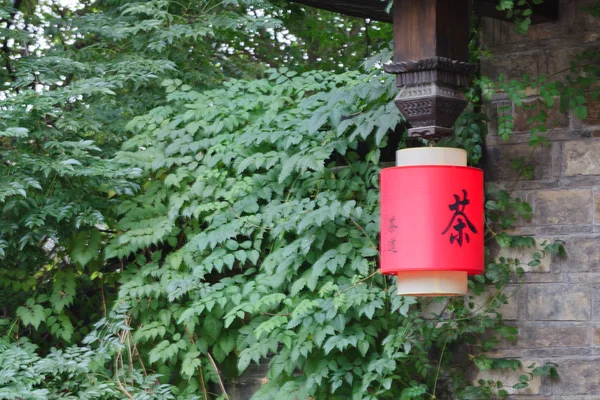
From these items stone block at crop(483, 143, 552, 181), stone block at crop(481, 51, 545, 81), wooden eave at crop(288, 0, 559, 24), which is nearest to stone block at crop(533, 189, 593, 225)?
stone block at crop(483, 143, 552, 181)

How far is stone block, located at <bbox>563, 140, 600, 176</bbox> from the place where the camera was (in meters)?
4.26

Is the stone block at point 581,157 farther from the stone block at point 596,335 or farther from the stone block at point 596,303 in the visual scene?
the stone block at point 596,335

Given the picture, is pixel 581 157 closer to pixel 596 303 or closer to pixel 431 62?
pixel 596 303

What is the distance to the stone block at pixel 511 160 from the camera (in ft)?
14.3

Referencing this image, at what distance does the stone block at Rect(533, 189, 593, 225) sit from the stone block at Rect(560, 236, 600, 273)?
83mm

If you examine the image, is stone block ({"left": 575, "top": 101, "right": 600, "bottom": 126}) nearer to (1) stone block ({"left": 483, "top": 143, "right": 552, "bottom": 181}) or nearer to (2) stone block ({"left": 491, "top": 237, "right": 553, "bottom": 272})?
(1) stone block ({"left": 483, "top": 143, "right": 552, "bottom": 181})

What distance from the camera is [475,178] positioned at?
11.3 ft

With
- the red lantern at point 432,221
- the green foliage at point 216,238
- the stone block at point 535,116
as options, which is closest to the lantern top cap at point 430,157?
the red lantern at point 432,221

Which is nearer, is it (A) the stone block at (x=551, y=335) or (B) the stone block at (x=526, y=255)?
(A) the stone block at (x=551, y=335)

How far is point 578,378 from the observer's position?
4180 millimetres

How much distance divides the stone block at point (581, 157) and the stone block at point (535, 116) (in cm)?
12

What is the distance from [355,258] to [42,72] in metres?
2.51

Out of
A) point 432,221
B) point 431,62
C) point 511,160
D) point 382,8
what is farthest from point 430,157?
point 382,8

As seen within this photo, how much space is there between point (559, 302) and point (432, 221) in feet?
4.02
